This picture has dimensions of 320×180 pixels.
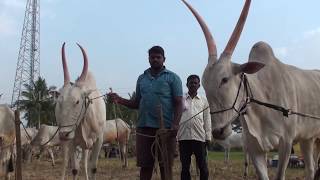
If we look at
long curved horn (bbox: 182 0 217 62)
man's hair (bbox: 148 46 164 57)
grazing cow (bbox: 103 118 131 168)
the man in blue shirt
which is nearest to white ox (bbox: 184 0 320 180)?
long curved horn (bbox: 182 0 217 62)

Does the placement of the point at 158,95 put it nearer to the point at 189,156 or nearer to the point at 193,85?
the point at 193,85

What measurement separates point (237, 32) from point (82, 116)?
3642mm

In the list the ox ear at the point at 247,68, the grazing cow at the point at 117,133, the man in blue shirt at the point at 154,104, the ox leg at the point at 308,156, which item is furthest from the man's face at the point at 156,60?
the grazing cow at the point at 117,133

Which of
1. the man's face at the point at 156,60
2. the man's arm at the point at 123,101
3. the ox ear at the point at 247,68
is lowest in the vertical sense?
the man's arm at the point at 123,101

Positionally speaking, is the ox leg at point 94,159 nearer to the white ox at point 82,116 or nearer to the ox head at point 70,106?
the white ox at point 82,116

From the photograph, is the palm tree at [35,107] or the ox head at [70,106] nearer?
the ox head at [70,106]

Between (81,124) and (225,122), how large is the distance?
423 centimetres

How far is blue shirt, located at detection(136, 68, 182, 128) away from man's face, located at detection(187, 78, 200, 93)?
1.30 metres

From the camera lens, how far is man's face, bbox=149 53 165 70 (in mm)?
5441

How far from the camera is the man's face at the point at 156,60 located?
5441 millimetres

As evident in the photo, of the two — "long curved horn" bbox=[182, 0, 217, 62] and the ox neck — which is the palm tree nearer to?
the ox neck

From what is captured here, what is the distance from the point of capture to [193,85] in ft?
22.8

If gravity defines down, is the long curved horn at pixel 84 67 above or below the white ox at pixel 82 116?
above

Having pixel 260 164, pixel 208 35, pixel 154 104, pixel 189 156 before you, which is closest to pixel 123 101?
pixel 154 104
